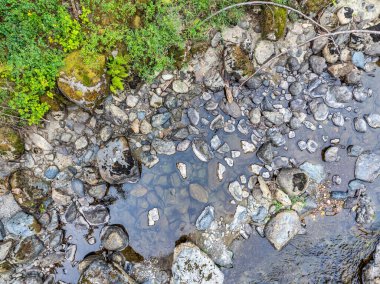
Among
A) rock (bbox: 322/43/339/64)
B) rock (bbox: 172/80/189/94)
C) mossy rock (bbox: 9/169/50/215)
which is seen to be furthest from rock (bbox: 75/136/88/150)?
rock (bbox: 322/43/339/64)

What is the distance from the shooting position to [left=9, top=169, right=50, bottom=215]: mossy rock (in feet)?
16.3

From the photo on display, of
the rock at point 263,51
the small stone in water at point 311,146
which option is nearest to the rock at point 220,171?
the small stone in water at point 311,146

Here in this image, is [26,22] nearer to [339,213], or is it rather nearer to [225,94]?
[225,94]

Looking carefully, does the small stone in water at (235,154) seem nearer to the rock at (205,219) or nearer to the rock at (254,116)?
the rock at (254,116)

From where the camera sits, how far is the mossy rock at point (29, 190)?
4.96m

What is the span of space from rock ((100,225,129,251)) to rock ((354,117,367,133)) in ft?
14.1

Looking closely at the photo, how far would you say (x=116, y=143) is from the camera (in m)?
5.05

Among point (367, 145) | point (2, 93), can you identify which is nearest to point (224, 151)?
point (367, 145)

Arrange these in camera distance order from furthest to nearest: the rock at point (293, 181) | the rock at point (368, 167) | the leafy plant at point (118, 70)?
the rock at point (368, 167) < the rock at point (293, 181) < the leafy plant at point (118, 70)

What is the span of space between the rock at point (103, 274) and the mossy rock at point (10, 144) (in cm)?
207

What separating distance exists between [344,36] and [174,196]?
3.87 metres

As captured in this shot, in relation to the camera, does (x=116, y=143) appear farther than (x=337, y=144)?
No

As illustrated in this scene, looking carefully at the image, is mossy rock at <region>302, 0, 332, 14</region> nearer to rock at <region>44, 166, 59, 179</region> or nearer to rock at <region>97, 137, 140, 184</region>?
rock at <region>97, 137, 140, 184</region>

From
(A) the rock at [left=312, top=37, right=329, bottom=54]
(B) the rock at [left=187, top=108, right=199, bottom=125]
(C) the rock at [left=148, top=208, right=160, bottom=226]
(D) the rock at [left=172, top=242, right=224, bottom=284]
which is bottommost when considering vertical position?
(D) the rock at [left=172, top=242, right=224, bottom=284]
